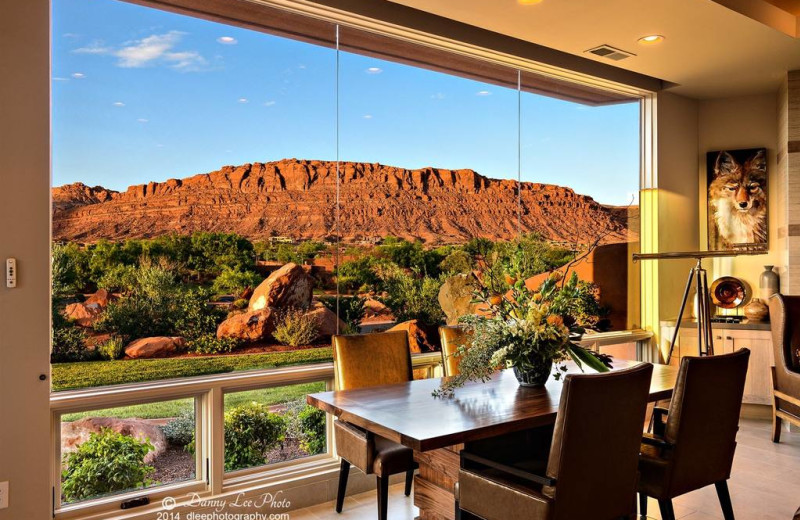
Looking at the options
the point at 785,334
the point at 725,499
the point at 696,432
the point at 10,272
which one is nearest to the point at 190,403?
the point at 10,272

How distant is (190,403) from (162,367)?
0.24 meters

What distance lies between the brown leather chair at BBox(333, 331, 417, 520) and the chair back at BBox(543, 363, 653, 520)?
0.97 m

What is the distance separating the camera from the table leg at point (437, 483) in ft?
8.73

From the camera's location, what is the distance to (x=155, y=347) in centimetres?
317

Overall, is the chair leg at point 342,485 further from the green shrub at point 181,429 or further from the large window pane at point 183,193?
the green shrub at point 181,429

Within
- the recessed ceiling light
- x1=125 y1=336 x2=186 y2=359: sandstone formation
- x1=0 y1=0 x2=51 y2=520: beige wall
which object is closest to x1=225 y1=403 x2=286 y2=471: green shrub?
x1=125 y1=336 x2=186 y2=359: sandstone formation

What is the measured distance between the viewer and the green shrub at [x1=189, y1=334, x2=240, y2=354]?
130 inches

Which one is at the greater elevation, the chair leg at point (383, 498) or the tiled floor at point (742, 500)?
the chair leg at point (383, 498)

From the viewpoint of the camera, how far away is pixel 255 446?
3.46 metres

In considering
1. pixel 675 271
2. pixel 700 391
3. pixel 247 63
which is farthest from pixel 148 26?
pixel 675 271

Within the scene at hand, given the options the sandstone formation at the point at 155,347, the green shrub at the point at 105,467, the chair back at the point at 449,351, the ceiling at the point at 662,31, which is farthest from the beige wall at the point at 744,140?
the green shrub at the point at 105,467

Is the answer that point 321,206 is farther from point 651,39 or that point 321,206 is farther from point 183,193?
point 651,39

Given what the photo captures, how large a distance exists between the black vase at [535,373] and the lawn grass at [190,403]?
1304 mm

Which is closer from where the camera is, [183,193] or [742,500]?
[183,193]
